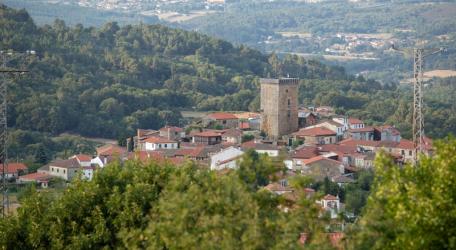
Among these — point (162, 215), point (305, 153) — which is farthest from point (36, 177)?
point (162, 215)

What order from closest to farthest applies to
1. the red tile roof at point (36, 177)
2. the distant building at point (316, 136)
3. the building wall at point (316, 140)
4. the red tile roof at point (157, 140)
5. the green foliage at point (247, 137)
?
the red tile roof at point (36, 177) → the red tile roof at point (157, 140) → the green foliage at point (247, 137) → the building wall at point (316, 140) → the distant building at point (316, 136)

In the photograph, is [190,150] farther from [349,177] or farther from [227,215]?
[227,215]

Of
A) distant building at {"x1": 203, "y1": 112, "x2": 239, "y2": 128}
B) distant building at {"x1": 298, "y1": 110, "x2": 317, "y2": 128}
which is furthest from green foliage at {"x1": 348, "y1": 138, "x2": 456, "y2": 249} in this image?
distant building at {"x1": 203, "y1": 112, "x2": 239, "y2": 128}

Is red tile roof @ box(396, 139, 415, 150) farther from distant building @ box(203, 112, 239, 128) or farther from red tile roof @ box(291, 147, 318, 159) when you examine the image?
distant building @ box(203, 112, 239, 128)

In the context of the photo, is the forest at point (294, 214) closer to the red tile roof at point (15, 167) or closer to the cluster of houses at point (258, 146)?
the cluster of houses at point (258, 146)


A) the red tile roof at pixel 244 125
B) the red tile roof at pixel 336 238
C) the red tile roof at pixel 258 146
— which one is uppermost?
the red tile roof at pixel 336 238

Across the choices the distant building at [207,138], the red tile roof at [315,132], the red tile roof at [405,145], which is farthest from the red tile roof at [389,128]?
the distant building at [207,138]
